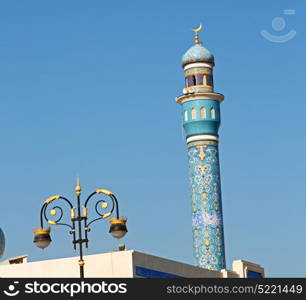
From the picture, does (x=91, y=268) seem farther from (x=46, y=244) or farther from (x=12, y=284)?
(x=12, y=284)

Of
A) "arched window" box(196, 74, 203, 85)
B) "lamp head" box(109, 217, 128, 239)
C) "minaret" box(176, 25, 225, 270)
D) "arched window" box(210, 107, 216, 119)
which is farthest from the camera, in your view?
"arched window" box(196, 74, 203, 85)

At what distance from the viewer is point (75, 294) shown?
31812 millimetres

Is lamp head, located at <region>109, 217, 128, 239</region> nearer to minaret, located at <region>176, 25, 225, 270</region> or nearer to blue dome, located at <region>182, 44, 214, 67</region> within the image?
minaret, located at <region>176, 25, 225, 270</region>

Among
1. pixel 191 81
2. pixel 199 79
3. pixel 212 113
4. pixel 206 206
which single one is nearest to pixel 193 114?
pixel 212 113

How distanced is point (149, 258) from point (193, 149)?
2373 cm

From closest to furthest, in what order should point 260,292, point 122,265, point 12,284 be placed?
point 12,284 < point 260,292 < point 122,265

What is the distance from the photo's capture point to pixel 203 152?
70000mm

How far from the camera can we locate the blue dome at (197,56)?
71.3 metres

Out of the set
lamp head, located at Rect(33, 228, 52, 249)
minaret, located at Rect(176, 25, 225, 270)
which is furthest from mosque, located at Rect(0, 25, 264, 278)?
lamp head, located at Rect(33, 228, 52, 249)

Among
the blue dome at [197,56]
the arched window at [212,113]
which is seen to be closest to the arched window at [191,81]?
the blue dome at [197,56]

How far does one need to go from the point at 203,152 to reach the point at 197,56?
6550 mm

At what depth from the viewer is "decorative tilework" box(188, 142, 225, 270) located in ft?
225

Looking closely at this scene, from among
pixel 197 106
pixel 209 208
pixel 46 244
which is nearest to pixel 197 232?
pixel 209 208

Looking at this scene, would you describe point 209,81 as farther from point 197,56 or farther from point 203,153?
point 203,153
